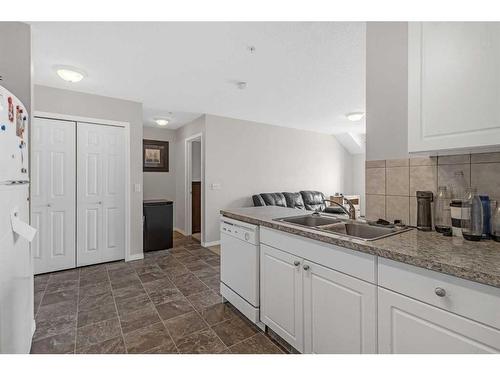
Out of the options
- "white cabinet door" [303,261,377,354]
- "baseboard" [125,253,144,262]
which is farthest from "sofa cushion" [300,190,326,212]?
"white cabinet door" [303,261,377,354]

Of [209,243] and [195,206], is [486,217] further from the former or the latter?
[195,206]

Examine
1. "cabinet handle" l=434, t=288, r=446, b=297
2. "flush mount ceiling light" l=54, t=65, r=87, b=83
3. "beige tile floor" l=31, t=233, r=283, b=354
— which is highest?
"flush mount ceiling light" l=54, t=65, r=87, b=83

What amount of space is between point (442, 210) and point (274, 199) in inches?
143

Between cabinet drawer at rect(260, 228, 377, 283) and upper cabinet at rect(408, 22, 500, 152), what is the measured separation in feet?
2.28

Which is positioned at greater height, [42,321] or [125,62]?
[125,62]

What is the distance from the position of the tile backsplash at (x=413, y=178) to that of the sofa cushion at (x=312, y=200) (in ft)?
12.4

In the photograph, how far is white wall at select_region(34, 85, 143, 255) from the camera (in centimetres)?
305

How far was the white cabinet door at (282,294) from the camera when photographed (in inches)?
59.3

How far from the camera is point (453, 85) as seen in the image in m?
1.15

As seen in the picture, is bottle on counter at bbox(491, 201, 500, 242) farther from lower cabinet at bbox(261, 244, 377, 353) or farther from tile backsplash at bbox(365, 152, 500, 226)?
lower cabinet at bbox(261, 244, 377, 353)

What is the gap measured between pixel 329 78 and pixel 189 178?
11.1 ft

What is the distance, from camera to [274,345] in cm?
172
